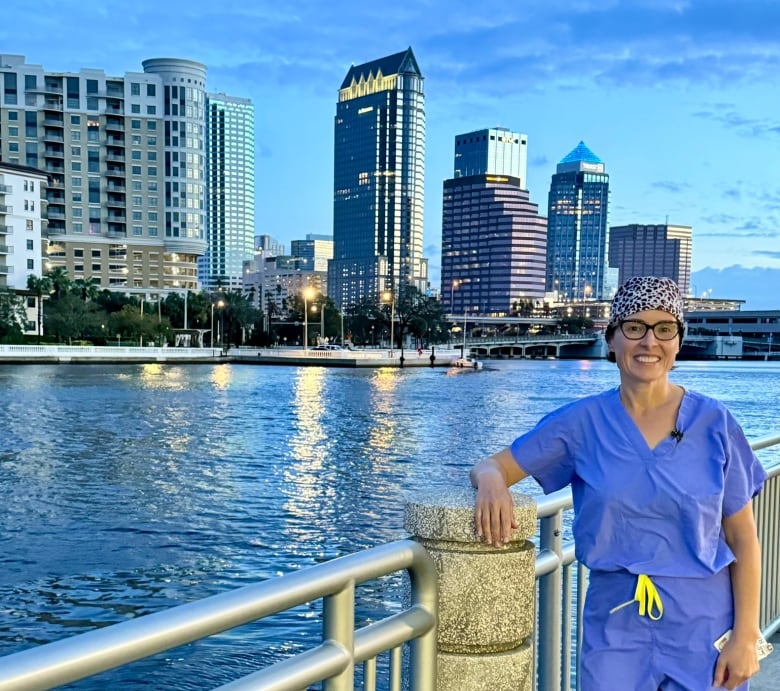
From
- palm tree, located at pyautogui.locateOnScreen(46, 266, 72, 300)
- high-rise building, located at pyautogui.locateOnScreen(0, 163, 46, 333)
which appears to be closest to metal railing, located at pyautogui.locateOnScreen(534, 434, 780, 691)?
palm tree, located at pyautogui.locateOnScreen(46, 266, 72, 300)

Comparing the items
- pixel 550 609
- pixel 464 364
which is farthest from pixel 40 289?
pixel 550 609

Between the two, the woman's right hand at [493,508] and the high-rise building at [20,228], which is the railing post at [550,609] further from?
the high-rise building at [20,228]

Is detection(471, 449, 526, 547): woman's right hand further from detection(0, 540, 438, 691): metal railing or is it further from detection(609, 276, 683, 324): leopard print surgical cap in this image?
detection(609, 276, 683, 324): leopard print surgical cap

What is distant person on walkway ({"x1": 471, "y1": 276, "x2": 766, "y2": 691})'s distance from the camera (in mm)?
2367

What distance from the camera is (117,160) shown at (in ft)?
444

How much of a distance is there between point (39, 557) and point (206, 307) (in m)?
106

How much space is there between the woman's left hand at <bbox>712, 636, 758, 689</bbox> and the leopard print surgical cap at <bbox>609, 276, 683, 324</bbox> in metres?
0.96

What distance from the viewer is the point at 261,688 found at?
197 cm

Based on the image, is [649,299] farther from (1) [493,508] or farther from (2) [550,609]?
(2) [550,609]

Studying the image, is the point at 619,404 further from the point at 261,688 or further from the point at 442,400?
the point at 442,400

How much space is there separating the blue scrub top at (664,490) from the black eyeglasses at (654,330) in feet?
0.66

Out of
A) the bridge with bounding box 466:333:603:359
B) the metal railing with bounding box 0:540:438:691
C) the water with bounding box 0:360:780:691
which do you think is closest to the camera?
the metal railing with bounding box 0:540:438:691

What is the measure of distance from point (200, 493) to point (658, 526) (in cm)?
1854

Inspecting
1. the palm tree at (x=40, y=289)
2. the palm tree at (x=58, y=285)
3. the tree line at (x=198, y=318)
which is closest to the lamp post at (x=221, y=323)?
the tree line at (x=198, y=318)
